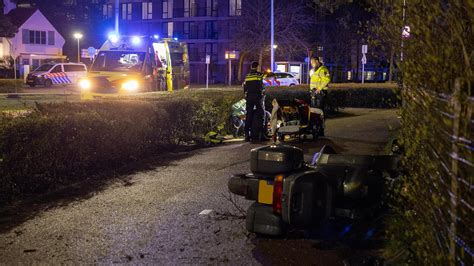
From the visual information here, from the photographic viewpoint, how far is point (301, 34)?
172 ft

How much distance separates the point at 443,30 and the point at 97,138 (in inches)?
272

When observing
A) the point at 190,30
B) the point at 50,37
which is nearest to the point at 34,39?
the point at 50,37

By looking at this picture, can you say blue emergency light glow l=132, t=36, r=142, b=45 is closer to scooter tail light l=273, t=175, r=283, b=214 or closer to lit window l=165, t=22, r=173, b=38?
scooter tail light l=273, t=175, r=283, b=214

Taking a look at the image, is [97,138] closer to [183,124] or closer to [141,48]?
[183,124]

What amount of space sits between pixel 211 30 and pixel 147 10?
10.2 meters

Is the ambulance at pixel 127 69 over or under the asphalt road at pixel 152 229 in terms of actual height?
over

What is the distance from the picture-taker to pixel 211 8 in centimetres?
6956

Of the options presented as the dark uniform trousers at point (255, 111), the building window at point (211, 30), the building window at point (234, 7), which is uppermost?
the building window at point (234, 7)

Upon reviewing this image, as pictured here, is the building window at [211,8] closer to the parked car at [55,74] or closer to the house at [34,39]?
the house at [34,39]

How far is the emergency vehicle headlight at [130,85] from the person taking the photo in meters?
18.2

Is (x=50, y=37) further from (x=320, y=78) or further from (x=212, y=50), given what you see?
(x=320, y=78)

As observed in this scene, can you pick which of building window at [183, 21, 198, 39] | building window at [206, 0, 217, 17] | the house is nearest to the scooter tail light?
the house

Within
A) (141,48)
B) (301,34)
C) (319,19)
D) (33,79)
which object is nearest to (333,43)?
(319,19)

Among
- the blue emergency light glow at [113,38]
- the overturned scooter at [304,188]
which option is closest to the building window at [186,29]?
the blue emergency light glow at [113,38]
